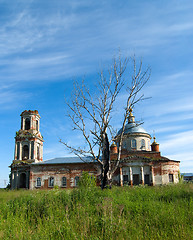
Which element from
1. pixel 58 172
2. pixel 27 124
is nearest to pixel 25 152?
pixel 27 124

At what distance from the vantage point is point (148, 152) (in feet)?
100

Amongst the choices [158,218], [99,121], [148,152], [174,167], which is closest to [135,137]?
[148,152]

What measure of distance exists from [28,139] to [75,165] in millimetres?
8312

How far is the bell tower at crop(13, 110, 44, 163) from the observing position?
1308 inches

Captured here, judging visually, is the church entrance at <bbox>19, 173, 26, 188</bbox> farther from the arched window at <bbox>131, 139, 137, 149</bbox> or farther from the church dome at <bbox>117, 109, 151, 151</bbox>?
the arched window at <bbox>131, 139, 137, 149</bbox>

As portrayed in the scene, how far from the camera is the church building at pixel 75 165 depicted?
29422mm

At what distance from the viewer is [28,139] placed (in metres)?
33.2

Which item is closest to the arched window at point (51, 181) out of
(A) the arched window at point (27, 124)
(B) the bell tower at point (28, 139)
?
(B) the bell tower at point (28, 139)

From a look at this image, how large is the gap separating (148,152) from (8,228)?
2649 cm

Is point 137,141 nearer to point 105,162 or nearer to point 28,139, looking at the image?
point 28,139

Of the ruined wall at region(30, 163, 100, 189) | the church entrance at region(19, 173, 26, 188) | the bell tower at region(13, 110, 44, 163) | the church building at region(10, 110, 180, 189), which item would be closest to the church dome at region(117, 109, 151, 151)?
the church building at region(10, 110, 180, 189)

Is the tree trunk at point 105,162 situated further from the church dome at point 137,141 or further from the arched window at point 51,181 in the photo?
the arched window at point 51,181

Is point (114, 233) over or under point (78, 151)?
under

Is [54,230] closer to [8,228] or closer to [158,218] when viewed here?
[8,228]
